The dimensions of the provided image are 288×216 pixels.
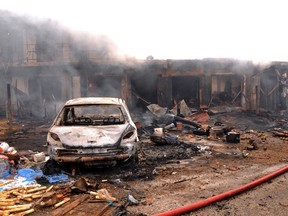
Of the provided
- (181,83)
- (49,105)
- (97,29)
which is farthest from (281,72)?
(49,105)

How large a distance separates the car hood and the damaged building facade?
1044 cm

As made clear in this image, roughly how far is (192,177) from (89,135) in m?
2.35

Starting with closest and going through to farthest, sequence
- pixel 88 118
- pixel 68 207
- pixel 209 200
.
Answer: pixel 68 207, pixel 209 200, pixel 88 118

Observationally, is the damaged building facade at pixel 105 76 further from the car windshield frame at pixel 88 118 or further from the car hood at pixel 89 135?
the car hood at pixel 89 135

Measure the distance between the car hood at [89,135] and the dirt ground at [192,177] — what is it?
2.28ft

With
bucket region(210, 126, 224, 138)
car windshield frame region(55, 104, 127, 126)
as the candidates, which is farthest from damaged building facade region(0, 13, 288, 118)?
car windshield frame region(55, 104, 127, 126)

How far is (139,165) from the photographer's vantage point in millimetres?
7184

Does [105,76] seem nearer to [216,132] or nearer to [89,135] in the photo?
[216,132]

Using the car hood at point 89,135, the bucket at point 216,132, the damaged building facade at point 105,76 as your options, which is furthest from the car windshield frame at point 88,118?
the damaged building facade at point 105,76

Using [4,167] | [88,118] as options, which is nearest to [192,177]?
[88,118]

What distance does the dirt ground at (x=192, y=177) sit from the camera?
4695 millimetres

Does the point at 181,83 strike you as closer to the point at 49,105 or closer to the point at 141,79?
the point at 141,79

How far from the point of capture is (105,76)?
18.1 meters

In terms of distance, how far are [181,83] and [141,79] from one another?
2.54m
